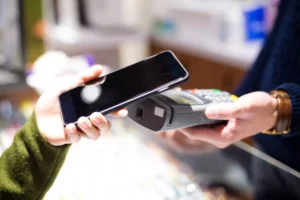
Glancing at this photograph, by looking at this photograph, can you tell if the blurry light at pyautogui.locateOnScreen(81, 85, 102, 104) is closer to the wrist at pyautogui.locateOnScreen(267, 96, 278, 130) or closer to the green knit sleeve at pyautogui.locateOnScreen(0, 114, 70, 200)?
the green knit sleeve at pyautogui.locateOnScreen(0, 114, 70, 200)

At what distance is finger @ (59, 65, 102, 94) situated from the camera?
25.0 inches

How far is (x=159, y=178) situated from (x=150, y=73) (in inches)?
8.9

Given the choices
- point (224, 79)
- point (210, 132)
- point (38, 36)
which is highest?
point (210, 132)

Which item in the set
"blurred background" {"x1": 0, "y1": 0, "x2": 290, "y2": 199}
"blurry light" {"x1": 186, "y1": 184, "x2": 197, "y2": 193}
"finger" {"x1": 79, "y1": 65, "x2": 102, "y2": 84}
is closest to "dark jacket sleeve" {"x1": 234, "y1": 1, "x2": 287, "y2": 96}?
"blurred background" {"x1": 0, "y1": 0, "x2": 290, "y2": 199}

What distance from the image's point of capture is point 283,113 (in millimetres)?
640

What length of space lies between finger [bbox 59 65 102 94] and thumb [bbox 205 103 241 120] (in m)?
0.17

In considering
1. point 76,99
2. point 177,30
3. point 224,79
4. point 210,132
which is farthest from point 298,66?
point 177,30

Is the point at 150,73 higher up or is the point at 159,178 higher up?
the point at 150,73

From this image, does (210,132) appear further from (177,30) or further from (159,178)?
(177,30)

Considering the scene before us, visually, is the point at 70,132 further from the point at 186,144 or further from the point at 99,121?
the point at 186,144

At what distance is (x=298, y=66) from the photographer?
0.75 meters

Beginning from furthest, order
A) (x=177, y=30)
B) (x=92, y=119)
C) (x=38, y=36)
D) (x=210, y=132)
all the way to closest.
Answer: (x=177, y=30), (x=38, y=36), (x=210, y=132), (x=92, y=119)

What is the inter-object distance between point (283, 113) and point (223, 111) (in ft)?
0.37

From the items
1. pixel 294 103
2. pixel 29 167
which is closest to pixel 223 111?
pixel 294 103
